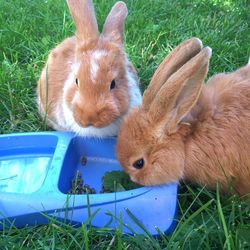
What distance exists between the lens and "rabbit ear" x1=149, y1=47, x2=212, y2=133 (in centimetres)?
255

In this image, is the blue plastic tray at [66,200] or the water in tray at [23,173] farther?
the water in tray at [23,173]

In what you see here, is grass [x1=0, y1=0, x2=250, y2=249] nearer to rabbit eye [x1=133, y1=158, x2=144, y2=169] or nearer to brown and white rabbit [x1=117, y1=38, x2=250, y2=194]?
brown and white rabbit [x1=117, y1=38, x2=250, y2=194]

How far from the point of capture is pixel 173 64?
278 cm

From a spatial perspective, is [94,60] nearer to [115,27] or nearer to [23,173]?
[115,27]

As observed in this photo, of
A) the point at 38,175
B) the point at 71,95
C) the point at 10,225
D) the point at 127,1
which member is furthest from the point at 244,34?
the point at 10,225

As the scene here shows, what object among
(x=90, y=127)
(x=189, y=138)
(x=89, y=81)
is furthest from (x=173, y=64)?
(x=90, y=127)

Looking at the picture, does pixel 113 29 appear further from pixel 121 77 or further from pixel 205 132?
pixel 205 132

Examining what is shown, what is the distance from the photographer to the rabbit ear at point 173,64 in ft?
9.02

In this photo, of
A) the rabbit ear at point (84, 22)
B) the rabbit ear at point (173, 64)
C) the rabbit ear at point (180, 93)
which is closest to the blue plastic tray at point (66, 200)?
the rabbit ear at point (180, 93)

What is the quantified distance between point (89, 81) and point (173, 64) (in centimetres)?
54

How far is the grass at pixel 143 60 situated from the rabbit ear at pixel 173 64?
1.91 feet

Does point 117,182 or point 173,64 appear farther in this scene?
point 117,182

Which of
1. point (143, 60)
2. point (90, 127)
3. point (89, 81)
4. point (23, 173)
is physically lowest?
point (23, 173)

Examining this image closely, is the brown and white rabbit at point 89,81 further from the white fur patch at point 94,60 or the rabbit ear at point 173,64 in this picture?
the rabbit ear at point 173,64
